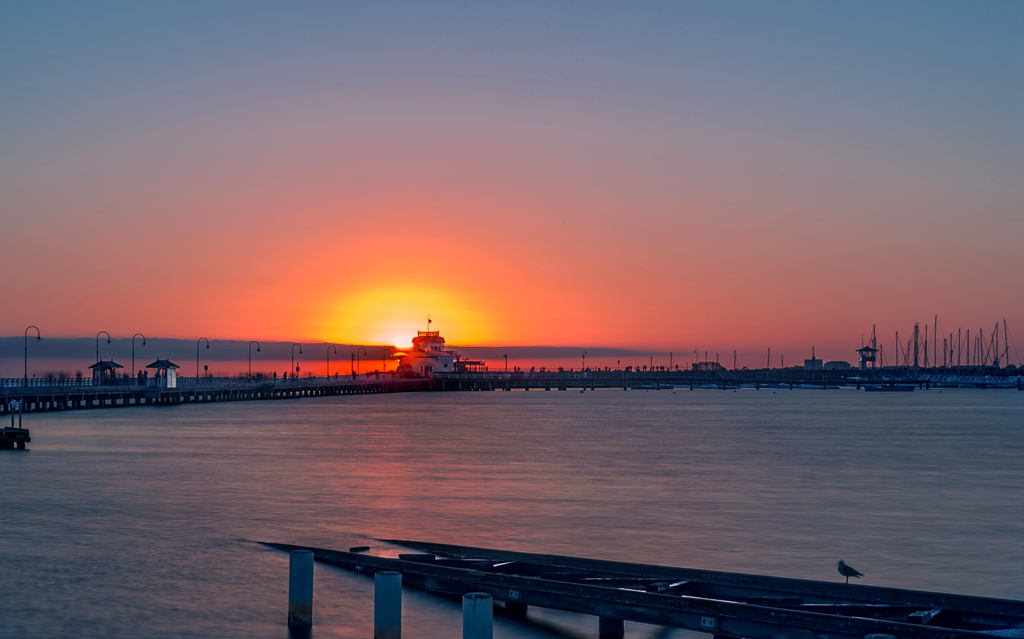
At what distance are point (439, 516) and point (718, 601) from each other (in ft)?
47.5

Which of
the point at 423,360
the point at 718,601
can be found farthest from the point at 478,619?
the point at 423,360

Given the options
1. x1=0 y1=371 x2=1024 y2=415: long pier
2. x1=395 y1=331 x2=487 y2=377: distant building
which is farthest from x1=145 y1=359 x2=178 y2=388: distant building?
x1=395 y1=331 x2=487 y2=377: distant building

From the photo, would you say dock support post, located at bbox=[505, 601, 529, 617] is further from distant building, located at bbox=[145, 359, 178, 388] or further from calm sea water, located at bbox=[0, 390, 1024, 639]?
distant building, located at bbox=[145, 359, 178, 388]

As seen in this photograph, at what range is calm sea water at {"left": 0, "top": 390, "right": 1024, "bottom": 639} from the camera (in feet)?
45.1

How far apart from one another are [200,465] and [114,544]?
18.2m

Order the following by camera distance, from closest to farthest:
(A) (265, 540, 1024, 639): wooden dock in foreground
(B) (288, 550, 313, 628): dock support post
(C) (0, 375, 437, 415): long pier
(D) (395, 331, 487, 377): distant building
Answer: (A) (265, 540, 1024, 639): wooden dock in foreground → (B) (288, 550, 313, 628): dock support post → (C) (0, 375, 437, 415): long pier → (D) (395, 331, 487, 377): distant building

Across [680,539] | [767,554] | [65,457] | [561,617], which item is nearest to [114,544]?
[561,617]

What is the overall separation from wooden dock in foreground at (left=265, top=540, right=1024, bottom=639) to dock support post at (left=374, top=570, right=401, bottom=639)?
1.81 metres

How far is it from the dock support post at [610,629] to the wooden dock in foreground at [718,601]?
0.6 inches

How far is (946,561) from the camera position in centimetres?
1780

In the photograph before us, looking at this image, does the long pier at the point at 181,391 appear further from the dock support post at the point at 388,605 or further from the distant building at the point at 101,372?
the dock support post at the point at 388,605

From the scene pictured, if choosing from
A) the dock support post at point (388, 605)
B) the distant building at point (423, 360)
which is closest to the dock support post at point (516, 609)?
the dock support post at point (388, 605)

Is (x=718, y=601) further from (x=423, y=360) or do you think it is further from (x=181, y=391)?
(x=423, y=360)

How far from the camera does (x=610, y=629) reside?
11969 mm
